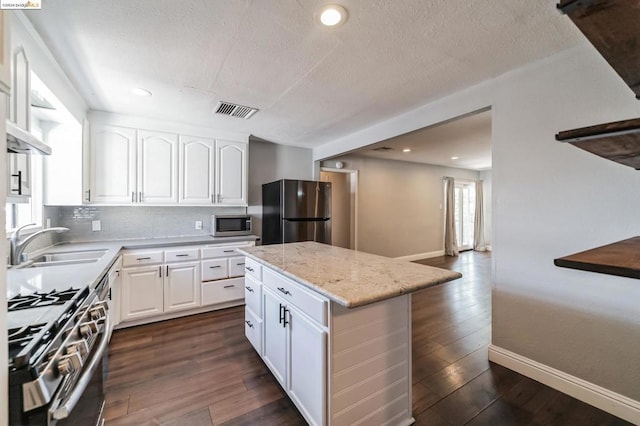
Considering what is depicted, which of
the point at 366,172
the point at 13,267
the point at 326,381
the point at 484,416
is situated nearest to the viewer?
the point at 326,381

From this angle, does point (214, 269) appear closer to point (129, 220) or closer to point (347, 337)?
point (129, 220)

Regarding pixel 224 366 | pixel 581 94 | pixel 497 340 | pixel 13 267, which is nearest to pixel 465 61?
pixel 581 94

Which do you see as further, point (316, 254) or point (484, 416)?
point (316, 254)

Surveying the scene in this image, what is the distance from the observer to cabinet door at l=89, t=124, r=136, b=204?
9.36 ft

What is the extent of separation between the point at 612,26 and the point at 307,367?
66.0 inches

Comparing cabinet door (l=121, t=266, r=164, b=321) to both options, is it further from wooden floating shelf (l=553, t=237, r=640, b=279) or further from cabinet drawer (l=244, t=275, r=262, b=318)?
wooden floating shelf (l=553, t=237, r=640, b=279)

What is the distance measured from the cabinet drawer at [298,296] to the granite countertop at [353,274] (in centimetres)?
8

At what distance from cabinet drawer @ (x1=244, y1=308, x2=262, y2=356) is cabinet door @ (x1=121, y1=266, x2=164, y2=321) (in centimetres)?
122

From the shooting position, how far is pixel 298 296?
5.05 ft

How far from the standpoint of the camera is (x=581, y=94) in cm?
173

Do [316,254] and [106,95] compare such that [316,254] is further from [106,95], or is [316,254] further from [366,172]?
[366,172]

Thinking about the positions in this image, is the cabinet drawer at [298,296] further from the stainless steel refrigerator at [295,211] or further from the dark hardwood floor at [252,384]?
the stainless steel refrigerator at [295,211]

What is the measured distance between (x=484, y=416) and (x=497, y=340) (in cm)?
73

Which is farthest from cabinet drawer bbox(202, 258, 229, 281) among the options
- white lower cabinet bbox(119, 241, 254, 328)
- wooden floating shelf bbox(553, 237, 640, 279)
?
wooden floating shelf bbox(553, 237, 640, 279)
